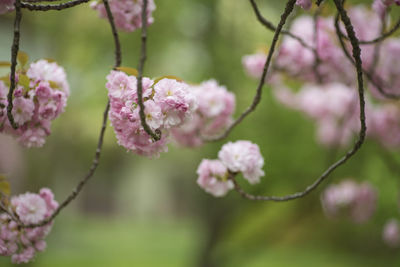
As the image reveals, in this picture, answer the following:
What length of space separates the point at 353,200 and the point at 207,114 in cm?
169

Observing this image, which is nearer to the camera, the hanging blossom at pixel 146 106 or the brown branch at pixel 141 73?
the brown branch at pixel 141 73

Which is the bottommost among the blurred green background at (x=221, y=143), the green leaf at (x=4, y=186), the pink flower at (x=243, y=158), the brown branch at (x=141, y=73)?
the blurred green background at (x=221, y=143)

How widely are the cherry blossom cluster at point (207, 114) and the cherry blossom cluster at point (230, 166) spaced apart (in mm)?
392

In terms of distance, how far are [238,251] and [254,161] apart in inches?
152

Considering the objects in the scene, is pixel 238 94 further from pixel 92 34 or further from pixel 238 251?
pixel 92 34

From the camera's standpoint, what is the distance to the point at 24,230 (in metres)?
1.50

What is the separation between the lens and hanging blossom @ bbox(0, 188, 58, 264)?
1.47 meters

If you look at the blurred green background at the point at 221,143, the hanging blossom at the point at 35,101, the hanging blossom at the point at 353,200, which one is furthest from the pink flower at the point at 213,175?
the hanging blossom at the point at 353,200

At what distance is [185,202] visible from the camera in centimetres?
2397

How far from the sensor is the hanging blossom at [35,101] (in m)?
1.41

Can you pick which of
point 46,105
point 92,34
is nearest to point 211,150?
point 92,34

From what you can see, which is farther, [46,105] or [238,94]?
[238,94]

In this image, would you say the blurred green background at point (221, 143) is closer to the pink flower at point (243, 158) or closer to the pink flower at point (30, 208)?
the pink flower at point (30, 208)

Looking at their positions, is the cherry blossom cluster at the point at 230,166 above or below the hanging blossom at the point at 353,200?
above
